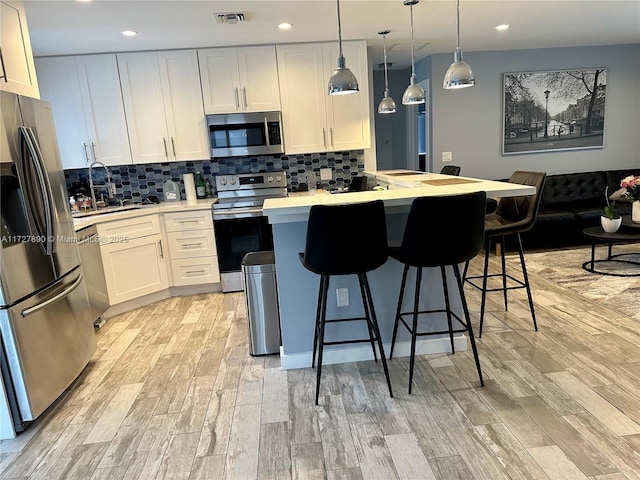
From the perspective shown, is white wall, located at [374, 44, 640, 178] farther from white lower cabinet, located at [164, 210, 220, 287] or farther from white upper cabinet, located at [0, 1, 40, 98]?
white upper cabinet, located at [0, 1, 40, 98]

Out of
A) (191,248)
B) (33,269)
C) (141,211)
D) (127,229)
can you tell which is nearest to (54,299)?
(33,269)

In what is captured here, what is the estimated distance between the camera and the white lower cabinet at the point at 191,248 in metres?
4.12

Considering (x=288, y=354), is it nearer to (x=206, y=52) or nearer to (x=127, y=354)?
(x=127, y=354)

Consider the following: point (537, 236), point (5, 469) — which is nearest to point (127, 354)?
point (5, 469)

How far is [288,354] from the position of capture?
8.71 ft

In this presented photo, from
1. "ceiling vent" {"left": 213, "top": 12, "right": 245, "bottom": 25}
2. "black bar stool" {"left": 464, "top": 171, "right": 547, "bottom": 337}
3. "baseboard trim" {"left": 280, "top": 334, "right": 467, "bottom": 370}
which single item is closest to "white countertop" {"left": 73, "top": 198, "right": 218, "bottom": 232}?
"ceiling vent" {"left": 213, "top": 12, "right": 245, "bottom": 25}

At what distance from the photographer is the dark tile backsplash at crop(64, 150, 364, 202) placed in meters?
4.66

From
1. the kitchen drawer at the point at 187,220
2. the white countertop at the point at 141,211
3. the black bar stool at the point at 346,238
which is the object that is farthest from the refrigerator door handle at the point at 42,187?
the kitchen drawer at the point at 187,220

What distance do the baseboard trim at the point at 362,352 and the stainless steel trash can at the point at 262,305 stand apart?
206mm

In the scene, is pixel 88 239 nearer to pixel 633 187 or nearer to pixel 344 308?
pixel 344 308

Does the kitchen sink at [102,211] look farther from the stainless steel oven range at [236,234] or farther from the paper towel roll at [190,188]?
the stainless steel oven range at [236,234]

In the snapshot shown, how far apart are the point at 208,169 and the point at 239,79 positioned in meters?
1.01

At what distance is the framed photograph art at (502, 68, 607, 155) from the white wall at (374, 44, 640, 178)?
0.09 metres

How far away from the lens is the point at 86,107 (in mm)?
4246
